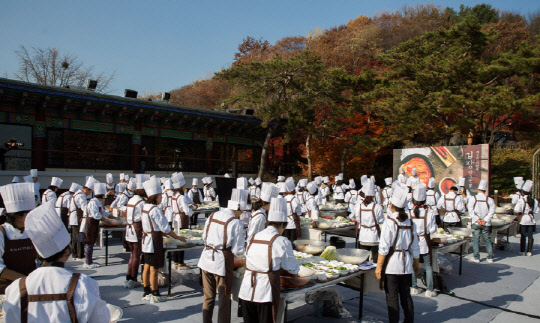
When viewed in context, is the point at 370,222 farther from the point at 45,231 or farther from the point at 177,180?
the point at 45,231

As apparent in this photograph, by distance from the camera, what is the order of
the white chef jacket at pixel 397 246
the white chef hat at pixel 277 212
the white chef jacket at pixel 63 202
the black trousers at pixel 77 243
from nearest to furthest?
the white chef hat at pixel 277 212, the white chef jacket at pixel 397 246, the black trousers at pixel 77 243, the white chef jacket at pixel 63 202

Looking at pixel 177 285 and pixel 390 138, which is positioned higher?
pixel 390 138

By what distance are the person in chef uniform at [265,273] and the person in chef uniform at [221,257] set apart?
63 centimetres

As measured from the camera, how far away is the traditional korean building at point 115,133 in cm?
1678

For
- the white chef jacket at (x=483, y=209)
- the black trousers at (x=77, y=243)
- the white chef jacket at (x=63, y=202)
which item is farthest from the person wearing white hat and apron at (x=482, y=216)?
the white chef jacket at (x=63, y=202)

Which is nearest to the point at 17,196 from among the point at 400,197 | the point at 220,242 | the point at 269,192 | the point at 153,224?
the point at 220,242

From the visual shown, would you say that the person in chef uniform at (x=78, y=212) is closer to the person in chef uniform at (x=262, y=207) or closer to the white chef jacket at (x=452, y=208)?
the person in chef uniform at (x=262, y=207)

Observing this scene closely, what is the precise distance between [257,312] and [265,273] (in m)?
0.44

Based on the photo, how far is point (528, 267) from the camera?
27.7ft

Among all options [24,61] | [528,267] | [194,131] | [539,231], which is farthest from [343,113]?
[24,61]

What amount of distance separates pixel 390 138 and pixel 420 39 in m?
6.24

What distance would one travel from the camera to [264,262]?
3674 millimetres

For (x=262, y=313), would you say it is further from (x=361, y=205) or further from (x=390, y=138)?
(x=390, y=138)

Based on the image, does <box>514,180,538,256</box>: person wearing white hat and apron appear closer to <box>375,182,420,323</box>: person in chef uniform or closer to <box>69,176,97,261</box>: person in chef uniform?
<box>375,182,420,323</box>: person in chef uniform
